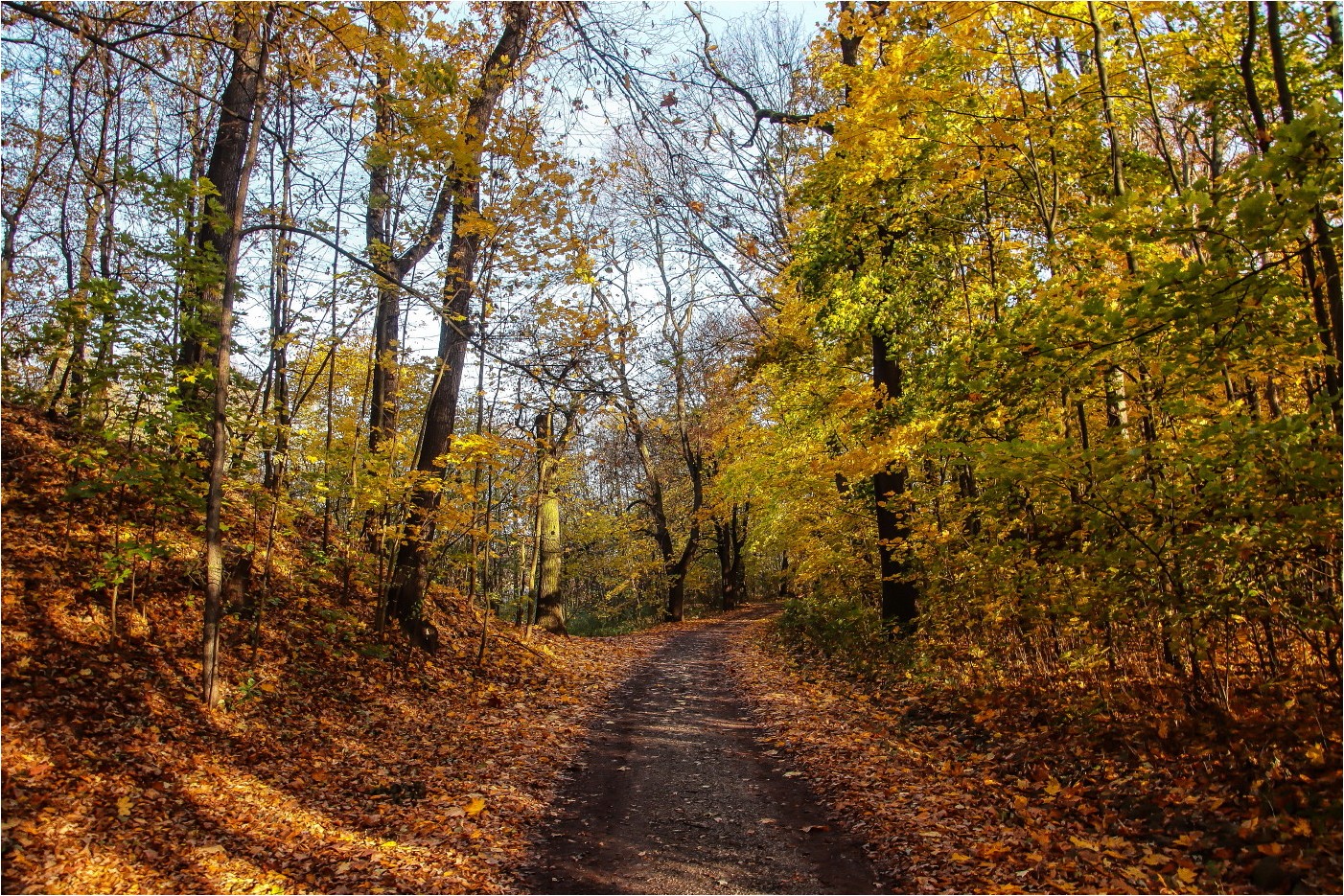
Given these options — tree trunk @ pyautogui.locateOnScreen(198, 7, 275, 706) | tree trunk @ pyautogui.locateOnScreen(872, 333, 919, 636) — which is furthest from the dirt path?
tree trunk @ pyautogui.locateOnScreen(872, 333, 919, 636)

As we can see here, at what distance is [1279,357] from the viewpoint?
4.55 metres

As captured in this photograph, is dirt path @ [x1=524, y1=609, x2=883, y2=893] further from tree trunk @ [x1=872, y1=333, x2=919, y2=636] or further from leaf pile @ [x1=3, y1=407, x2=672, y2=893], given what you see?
tree trunk @ [x1=872, y1=333, x2=919, y2=636]

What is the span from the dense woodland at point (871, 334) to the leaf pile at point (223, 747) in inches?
6.0

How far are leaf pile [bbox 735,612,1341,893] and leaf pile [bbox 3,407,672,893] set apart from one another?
277 cm

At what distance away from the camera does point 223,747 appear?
5336 millimetres

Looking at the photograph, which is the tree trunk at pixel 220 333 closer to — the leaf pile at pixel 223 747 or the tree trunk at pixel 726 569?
the leaf pile at pixel 223 747

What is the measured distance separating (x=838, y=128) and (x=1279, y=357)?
→ 5.77 m

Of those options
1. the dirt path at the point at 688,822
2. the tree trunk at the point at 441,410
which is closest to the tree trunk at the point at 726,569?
the tree trunk at the point at 441,410

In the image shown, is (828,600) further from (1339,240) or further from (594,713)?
(1339,240)

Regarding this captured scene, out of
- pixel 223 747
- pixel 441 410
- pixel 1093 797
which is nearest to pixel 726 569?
pixel 441 410

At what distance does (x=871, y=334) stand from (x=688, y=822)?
783cm

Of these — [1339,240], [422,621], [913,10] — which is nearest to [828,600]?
[422,621]

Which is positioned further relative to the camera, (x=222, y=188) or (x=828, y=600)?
(x=828, y=600)

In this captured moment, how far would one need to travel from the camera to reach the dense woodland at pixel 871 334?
4387 millimetres
